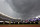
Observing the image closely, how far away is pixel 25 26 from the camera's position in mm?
12344

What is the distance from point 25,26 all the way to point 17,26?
67.6 inches

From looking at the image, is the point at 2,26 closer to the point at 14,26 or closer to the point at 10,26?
the point at 10,26

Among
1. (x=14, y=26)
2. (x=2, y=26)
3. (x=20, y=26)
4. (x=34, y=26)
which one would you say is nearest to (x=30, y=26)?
(x=34, y=26)

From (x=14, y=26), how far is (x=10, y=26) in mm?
849

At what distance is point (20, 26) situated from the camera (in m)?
12.4

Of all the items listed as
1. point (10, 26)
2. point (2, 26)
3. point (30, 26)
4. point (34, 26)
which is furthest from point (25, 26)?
point (2, 26)

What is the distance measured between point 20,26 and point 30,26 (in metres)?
2.14

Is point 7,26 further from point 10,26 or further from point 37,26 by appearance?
point 37,26

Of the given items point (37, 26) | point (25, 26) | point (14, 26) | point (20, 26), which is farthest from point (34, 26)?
point (14, 26)

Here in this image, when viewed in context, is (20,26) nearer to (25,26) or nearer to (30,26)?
(25,26)

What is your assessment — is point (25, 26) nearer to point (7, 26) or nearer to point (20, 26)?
point (20, 26)

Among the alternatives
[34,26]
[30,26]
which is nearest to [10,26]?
[30,26]

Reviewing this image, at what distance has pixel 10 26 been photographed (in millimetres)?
12211

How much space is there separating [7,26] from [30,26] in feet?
16.0
